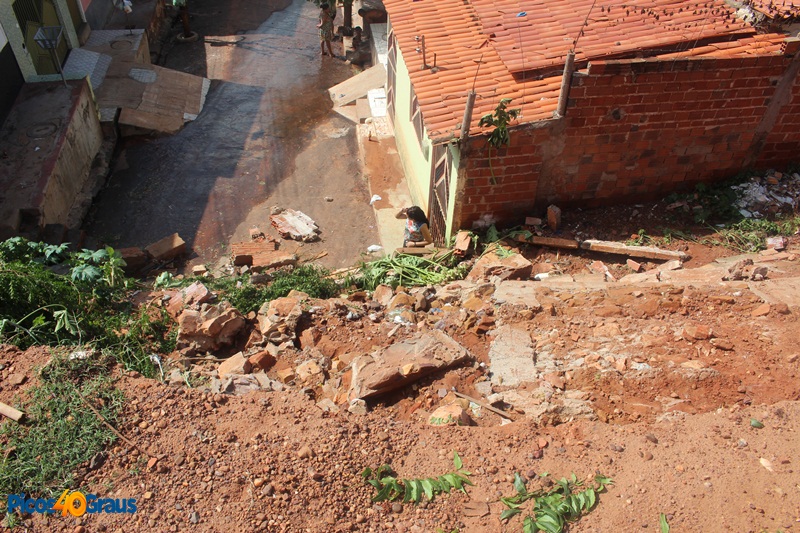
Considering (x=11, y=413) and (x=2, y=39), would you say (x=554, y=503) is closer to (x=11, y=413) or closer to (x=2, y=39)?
(x=11, y=413)

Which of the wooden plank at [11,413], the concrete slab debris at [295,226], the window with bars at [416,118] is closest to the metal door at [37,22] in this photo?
the concrete slab debris at [295,226]

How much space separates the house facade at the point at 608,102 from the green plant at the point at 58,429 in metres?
4.54

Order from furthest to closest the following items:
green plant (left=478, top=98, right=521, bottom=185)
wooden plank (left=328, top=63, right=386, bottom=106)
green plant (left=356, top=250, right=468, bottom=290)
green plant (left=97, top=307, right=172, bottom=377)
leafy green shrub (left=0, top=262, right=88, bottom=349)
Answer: wooden plank (left=328, top=63, right=386, bottom=106) < green plant (left=356, top=250, right=468, bottom=290) < green plant (left=478, top=98, right=521, bottom=185) < green plant (left=97, top=307, right=172, bottom=377) < leafy green shrub (left=0, top=262, right=88, bottom=349)

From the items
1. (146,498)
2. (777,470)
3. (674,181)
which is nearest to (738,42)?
(674,181)

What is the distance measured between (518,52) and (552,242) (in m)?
2.69

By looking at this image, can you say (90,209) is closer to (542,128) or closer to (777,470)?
(542,128)

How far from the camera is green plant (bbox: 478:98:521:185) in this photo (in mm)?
6797

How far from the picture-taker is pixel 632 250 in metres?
7.27

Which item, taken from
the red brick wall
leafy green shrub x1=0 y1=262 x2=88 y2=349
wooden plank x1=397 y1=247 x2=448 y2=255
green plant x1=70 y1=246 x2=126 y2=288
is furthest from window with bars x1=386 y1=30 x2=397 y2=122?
leafy green shrub x1=0 y1=262 x2=88 y2=349

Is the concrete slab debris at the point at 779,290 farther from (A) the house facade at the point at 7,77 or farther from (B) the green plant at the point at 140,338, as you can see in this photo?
(A) the house facade at the point at 7,77

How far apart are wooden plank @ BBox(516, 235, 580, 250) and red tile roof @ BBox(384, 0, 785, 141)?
1.54 meters

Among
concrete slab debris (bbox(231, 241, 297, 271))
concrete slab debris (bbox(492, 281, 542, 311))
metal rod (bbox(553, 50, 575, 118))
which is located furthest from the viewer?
concrete slab debris (bbox(231, 241, 297, 271))

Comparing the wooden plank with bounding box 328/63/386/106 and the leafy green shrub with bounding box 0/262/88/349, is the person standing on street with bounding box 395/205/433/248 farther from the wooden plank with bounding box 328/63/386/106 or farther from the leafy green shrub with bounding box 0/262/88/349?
the wooden plank with bounding box 328/63/386/106

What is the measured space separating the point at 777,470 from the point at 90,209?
35.9 ft
